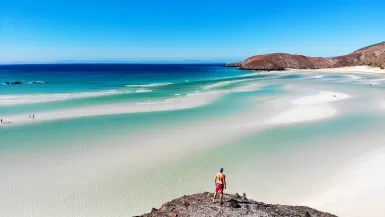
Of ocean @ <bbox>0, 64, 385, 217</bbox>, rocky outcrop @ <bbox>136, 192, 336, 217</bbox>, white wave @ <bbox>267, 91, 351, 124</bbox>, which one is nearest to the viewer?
rocky outcrop @ <bbox>136, 192, 336, 217</bbox>

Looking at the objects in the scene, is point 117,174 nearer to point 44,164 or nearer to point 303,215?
point 44,164

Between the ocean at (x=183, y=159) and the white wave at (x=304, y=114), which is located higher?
the white wave at (x=304, y=114)

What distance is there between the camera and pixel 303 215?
24.6 ft

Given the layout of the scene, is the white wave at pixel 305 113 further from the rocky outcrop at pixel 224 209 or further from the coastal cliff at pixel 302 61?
the coastal cliff at pixel 302 61

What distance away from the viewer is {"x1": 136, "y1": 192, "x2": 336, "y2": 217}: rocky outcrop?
710 cm

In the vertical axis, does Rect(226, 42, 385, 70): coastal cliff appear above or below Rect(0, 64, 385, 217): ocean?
above

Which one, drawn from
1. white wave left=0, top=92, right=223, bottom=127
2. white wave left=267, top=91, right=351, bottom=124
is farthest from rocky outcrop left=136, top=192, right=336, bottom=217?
white wave left=0, top=92, right=223, bottom=127

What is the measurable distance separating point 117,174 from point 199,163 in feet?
12.0

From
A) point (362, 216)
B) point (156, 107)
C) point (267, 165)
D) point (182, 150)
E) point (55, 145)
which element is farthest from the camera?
point (156, 107)

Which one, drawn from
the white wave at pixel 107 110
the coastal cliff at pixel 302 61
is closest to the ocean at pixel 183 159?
the white wave at pixel 107 110

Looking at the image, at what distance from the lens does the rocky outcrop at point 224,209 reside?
7.10 metres

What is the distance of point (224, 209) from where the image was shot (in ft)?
23.8

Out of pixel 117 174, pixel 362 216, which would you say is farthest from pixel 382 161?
pixel 117 174

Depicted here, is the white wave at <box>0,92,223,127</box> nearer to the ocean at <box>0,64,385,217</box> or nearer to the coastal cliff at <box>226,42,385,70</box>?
the ocean at <box>0,64,385,217</box>
